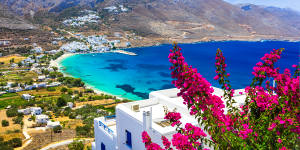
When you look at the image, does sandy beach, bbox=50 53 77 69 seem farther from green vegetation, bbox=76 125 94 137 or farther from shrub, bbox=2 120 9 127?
green vegetation, bbox=76 125 94 137

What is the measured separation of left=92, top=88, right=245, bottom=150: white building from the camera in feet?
24.5

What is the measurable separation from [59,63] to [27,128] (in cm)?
4238

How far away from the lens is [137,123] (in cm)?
823

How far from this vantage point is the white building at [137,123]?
7.47 meters

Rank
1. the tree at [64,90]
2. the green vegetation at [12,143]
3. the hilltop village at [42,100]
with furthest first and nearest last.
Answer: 1. the tree at [64,90]
2. the hilltop village at [42,100]
3. the green vegetation at [12,143]

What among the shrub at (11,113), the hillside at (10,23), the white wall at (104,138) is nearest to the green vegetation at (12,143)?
the shrub at (11,113)

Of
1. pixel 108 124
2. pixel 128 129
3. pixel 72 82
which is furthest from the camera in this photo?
pixel 72 82

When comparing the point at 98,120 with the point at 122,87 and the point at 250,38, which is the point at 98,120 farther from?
the point at 250,38

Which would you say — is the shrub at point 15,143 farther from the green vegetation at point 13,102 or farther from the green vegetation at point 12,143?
the green vegetation at point 13,102

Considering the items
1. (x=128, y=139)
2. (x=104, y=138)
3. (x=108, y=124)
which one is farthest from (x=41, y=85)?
(x=128, y=139)

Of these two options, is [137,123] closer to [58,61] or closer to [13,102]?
[13,102]

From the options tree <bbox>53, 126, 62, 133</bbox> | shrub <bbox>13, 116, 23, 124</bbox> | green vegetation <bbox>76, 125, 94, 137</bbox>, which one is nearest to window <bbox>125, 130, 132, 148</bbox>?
green vegetation <bbox>76, 125, 94, 137</bbox>

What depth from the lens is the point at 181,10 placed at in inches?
6540

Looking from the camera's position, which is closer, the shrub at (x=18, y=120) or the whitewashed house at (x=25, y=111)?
the shrub at (x=18, y=120)
